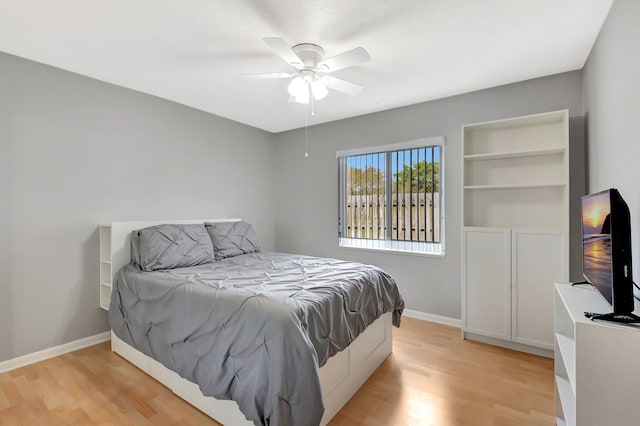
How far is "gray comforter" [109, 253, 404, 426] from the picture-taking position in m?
1.38

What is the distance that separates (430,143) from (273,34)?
209 centimetres

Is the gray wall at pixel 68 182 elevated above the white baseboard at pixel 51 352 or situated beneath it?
elevated above

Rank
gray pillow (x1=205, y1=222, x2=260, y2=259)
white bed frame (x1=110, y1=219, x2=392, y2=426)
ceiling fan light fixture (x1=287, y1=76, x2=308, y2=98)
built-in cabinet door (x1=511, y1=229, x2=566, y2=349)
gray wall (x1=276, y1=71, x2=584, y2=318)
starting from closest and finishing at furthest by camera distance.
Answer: white bed frame (x1=110, y1=219, x2=392, y2=426) < ceiling fan light fixture (x1=287, y1=76, x2=308, y2=98) < built-in cabinet door (x1=511, y1=229, x2=566, y2=349) < gray wall (x1=276, y1=71, x2=584, y2=318) < gray pillow (x1=205, y1=222, x2=260, y2=259)

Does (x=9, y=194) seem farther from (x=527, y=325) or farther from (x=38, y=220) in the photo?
(x=527, y=325)

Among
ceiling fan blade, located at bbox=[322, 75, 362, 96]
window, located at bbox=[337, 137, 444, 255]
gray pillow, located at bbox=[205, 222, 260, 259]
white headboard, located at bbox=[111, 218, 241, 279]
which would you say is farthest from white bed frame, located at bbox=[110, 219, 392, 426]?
ceiling fan blade, located at bbox=[322, 75, 362, 96]

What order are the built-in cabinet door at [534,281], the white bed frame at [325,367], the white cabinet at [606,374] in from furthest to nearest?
the built-in cabinet door at [534,281]
the white bed frame at [325,367]
the white cabinet at [606,374]

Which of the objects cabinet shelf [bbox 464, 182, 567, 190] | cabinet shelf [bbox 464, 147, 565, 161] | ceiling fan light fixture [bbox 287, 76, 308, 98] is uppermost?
ceiling fan light fixture [bbox 287, 76, 308, 98]

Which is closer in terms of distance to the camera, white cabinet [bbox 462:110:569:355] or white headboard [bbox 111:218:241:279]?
white cabinet [bbox 462:110:569:355]

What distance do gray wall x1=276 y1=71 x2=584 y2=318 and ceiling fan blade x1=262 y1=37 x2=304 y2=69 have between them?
1765 millimetres

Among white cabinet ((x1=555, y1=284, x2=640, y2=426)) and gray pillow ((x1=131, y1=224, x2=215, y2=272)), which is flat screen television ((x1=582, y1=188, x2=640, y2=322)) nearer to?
white cabinet ((x1=555, y1=284, x2=640, y2=426))

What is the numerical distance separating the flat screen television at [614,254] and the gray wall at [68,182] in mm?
3603

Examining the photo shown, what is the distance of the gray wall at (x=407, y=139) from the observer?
2.69 meters

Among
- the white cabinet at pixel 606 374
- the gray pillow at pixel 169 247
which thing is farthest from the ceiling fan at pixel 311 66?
the white cabinet at pixel 606 374

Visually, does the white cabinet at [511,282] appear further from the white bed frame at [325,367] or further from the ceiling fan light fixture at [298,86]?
the ceiling fan light fixture at [298,86]
